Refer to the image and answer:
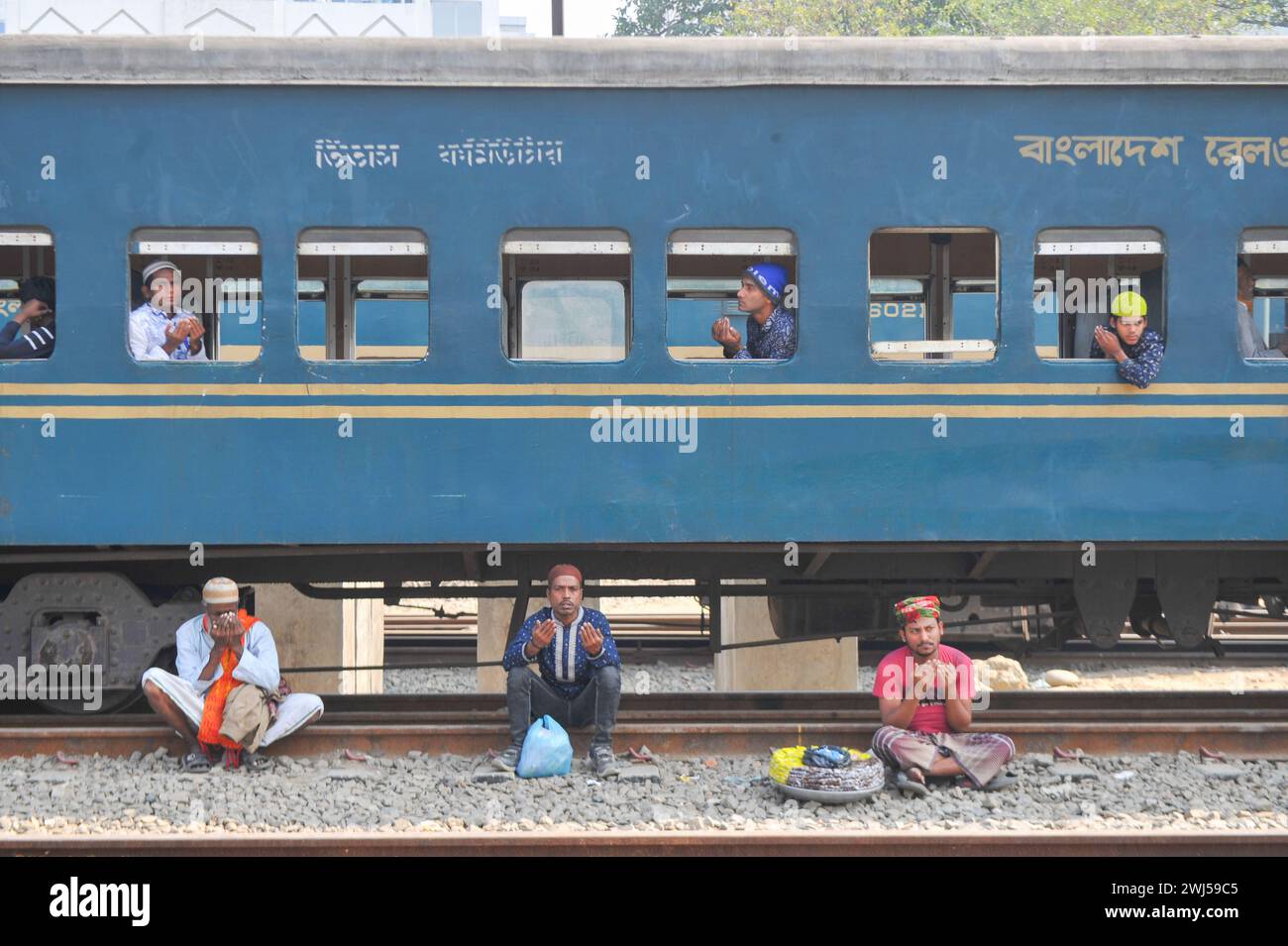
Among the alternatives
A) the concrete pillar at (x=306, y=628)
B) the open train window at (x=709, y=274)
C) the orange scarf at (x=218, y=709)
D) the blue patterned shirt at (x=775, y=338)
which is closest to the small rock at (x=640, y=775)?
the orange scarf at (x=218, y=709)

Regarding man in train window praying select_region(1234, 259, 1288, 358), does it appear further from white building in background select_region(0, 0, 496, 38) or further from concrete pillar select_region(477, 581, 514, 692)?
white building in background select_region(0, 0, 496, 38)

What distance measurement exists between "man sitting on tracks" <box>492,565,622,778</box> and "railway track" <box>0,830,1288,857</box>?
1267 millimetres

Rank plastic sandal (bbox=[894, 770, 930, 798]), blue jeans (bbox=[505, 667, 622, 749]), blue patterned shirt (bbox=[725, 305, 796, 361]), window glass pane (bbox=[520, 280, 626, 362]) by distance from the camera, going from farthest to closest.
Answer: window glass pane (bbox=[520, 280, 626, 362]) < blue patterned shirt (bbox=[725, 305, 796, 361]) < blue jeans (bbox=[505, 667, 622, 749]) < plastic sandal (bbox=[894, 770, 930, 798])

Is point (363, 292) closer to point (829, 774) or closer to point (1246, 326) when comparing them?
point (829, 774)

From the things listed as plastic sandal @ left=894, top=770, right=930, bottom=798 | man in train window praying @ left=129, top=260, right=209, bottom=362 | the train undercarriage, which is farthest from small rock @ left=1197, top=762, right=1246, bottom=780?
man in train window praying @ left=129, top=260, right=209, bottom=362

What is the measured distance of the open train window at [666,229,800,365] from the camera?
7.18 meters

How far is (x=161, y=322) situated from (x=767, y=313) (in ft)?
10.9

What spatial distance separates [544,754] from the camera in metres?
6.42

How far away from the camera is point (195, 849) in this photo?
5.19m

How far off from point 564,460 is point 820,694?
2251 mm

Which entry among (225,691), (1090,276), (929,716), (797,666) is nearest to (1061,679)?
(797,666)

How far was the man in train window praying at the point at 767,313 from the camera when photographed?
714 cm

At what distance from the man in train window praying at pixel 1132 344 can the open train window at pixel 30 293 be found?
5.75m
